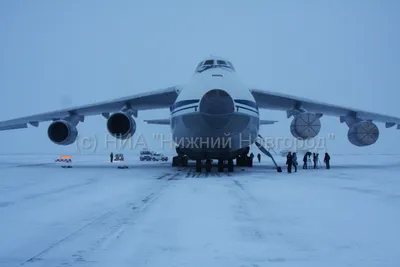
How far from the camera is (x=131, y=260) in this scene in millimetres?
3451

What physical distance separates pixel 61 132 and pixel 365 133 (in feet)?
42.7

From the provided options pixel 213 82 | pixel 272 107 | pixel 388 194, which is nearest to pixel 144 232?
pixel 388 194

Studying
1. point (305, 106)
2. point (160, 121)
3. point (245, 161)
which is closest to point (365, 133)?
point (305, 106)

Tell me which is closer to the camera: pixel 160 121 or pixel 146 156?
pixel 160 121

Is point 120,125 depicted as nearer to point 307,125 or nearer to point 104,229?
point 307,125

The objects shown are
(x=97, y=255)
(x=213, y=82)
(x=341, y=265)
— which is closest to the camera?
(x=341, y=265)

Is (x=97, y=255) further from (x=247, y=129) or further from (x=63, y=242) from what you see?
(x=247, y=129)

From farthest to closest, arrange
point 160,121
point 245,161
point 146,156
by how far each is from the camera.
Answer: point 146,156, point 160,121, point 245,161

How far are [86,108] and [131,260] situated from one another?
14204 millimetres

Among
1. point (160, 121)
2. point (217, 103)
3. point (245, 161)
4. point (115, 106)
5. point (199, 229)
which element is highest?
point (115, 106)

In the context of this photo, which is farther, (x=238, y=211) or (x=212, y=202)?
(x=212, y=202)

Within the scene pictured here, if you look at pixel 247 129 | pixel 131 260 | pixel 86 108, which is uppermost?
pixel 86 108

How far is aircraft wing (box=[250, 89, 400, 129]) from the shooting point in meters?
16.2

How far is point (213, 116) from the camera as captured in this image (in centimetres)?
1141
